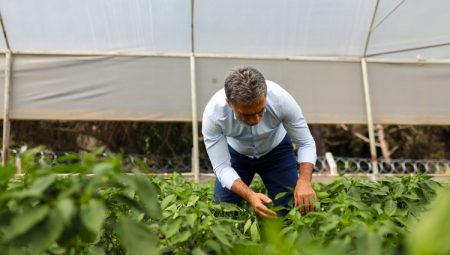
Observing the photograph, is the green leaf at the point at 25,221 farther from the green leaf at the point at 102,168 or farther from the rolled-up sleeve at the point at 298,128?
the rolled-up sleeve at the point at 298,128

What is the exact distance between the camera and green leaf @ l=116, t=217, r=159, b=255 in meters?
0.94

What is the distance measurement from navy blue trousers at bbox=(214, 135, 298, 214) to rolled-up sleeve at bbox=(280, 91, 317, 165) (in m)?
0.28

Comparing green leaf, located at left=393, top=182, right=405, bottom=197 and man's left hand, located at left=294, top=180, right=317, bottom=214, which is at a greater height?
green leaf, located at left=393, top=182, right=405, bottom=197

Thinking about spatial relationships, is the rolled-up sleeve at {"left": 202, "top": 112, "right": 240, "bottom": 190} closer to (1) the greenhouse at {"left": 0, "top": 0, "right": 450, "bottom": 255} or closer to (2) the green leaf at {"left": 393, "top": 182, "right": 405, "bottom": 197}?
(2) the green leaf at {"left": 393, "top": 182, "right": 405, "bottom": 197}

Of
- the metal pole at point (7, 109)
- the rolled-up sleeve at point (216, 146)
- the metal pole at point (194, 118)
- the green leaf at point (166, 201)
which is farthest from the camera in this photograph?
the metal pole at point (194, 118)

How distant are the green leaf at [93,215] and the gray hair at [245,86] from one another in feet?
4.21

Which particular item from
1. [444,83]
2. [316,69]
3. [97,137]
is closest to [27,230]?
[316,69]

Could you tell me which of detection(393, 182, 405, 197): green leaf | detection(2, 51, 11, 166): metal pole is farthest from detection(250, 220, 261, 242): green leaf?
detection(2, 51, 11, 166): metal pole

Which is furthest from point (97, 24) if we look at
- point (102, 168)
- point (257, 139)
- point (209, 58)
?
point (102, 168)

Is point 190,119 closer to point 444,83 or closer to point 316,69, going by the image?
point 316,69

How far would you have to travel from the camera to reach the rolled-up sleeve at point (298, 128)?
2500mm

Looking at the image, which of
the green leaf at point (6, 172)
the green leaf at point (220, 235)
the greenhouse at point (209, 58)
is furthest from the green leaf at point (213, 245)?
the greenhouse at point (209, 58)

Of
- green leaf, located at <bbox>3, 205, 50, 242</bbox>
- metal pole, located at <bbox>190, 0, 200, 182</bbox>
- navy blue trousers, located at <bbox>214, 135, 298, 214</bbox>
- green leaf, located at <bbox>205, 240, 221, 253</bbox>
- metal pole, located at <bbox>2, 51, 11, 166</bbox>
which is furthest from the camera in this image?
metal pole, located at <bbox>190, 0, 200, 182</bbox>

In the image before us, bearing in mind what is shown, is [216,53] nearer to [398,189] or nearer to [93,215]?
[398,189]
